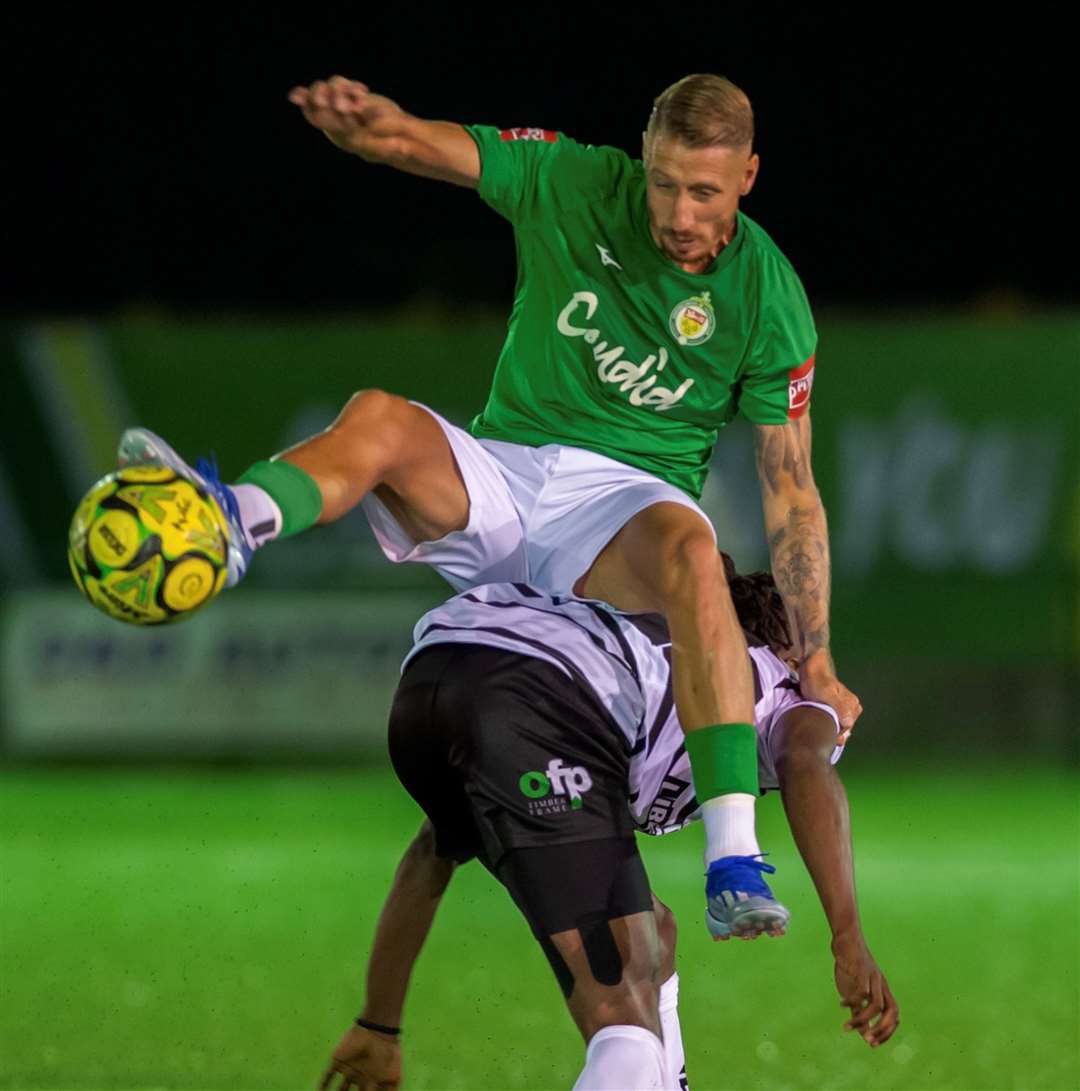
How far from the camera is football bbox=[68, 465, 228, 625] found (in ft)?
12.2

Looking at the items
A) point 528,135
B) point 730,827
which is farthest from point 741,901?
point 528,135

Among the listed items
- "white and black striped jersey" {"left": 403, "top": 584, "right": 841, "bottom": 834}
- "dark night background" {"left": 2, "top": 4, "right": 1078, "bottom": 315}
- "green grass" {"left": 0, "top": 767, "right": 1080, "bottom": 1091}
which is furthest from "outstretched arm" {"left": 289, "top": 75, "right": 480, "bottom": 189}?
"dark night background" {"left": 2, "top": 4, "right": 1078, "bottom": 315}

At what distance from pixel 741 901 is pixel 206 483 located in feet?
4.40

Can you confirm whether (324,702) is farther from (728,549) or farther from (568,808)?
(568,808)

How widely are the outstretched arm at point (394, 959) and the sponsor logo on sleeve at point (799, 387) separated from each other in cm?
136

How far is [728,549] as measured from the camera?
1114 cm

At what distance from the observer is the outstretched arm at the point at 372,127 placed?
439 cm

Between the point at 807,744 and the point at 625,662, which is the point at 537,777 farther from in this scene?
the point at 807,744

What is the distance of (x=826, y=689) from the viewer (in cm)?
459

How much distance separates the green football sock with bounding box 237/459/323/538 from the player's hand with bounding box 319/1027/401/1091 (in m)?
1.51

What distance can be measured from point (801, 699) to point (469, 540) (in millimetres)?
844

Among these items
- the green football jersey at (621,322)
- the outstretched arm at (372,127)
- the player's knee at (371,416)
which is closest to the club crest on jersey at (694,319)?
the green football jersey at (621,322)

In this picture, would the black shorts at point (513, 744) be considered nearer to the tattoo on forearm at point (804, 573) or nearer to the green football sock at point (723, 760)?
the green football sock at point (723, 760)

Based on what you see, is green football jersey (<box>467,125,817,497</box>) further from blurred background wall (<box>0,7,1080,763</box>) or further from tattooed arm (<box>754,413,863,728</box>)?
blurred background wall (<box>0,7,1080,763</box>)
